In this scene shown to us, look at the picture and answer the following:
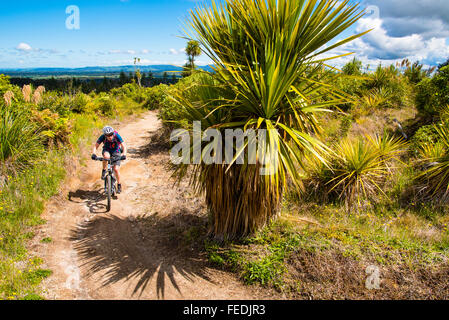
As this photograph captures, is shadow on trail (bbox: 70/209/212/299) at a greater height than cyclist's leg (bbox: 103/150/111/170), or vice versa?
cyclist's leg (bbox: 103/150/111/170)

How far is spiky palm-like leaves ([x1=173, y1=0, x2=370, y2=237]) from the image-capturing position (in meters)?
3.21

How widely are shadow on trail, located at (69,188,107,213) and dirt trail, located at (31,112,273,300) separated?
2 centimetres

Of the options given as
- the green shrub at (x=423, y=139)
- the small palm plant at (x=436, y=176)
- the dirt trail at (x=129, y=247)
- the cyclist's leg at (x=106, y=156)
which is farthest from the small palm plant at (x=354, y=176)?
the cyclist's leg at (x=106, y=156)

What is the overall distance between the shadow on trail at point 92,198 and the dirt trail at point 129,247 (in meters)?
0.02

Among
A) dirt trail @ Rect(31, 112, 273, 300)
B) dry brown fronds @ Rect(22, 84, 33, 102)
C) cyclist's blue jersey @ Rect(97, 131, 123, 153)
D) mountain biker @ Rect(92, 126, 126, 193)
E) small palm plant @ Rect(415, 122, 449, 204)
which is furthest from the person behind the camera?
dry brown fronds @ Rect(22, 84, 33, 102)

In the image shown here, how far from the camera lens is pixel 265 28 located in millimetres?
3332

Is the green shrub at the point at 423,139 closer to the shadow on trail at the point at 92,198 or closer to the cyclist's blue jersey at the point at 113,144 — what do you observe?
the cyclist's blue jersey at the point at 113,144

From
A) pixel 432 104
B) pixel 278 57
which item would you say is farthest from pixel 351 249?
pixel 432 104

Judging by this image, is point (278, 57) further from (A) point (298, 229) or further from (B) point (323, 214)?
(B) point (323, 214)

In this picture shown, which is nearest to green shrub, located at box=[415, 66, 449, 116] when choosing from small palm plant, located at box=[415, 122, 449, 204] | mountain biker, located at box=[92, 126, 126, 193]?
small palm plant, located at box=[415, 122, 449, 204]

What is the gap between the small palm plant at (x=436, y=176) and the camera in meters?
5.38

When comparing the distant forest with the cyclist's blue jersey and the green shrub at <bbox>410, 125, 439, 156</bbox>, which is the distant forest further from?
the green shrub at <bbox>410, 125, 439, 156</bbox>

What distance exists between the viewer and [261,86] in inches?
128
